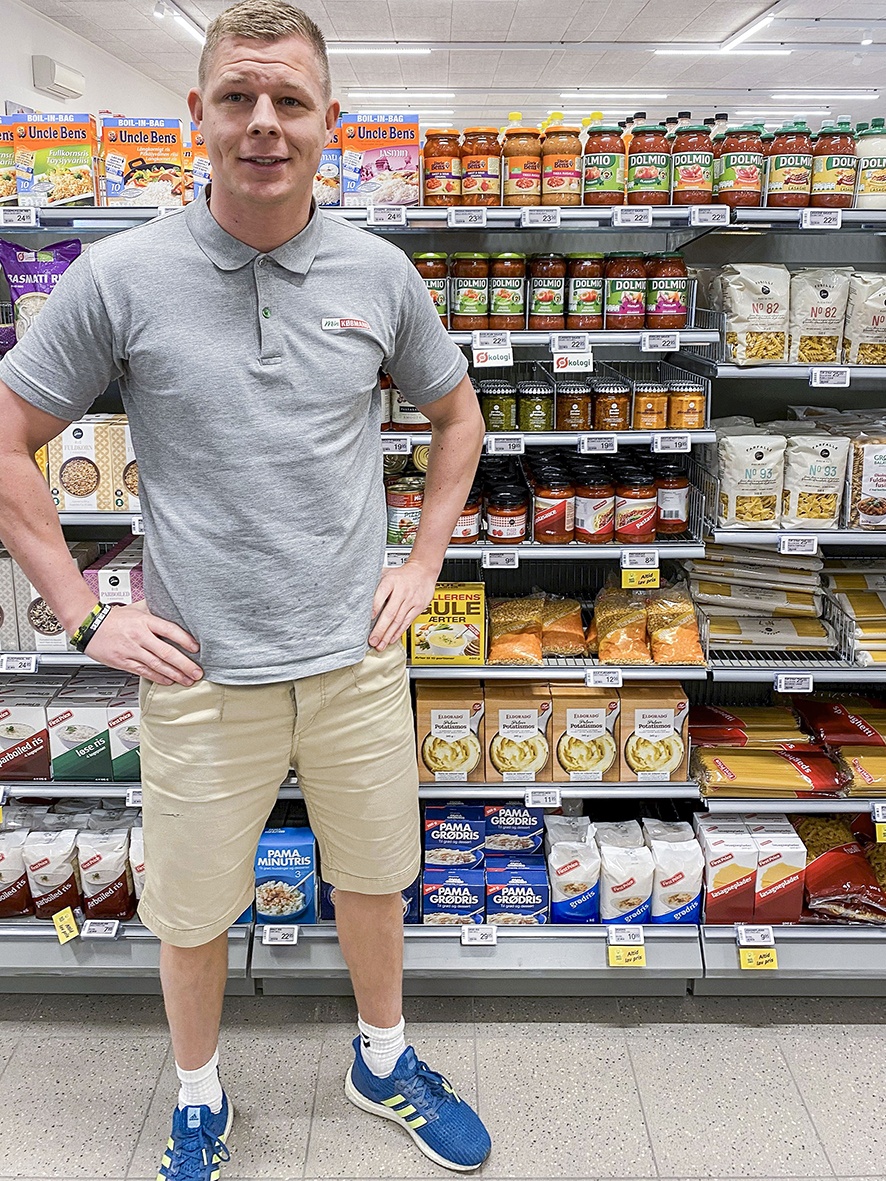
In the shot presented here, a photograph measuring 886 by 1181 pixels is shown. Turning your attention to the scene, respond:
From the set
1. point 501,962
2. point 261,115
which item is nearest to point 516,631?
point 501,962

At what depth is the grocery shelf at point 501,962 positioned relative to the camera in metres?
2.67

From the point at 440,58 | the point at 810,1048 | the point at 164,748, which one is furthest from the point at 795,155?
the point at 440,58

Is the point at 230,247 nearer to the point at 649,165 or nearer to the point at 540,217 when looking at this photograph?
the point at 540,217

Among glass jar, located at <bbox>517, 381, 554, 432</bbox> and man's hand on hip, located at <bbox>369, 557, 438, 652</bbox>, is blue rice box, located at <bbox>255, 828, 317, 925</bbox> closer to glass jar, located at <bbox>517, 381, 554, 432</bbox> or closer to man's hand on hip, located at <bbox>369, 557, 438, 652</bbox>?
man's hand on hip, located at <bbox>369, 557, 438, 652</bbox>

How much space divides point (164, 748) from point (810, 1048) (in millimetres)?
1815

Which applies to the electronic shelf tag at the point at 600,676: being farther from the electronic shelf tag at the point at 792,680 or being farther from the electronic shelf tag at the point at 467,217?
the electronic shelf tag at the point at 467,217

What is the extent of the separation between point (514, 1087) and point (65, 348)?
Answer: 192cm

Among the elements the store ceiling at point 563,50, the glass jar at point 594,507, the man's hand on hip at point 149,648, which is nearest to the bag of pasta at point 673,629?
the glass jar at point 594,507

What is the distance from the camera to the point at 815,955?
2658 mm

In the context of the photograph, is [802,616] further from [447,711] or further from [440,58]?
[440,58]

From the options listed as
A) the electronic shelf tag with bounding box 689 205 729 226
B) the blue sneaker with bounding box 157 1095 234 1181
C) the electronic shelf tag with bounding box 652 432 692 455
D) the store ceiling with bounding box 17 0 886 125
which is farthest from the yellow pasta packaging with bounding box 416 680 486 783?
the store ceiling with bounding box 17 0 886 125

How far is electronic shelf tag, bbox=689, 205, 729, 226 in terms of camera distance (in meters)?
2.39

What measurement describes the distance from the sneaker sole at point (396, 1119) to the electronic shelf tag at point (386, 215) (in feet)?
6.66

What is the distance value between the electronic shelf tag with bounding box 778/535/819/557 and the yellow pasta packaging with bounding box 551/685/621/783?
0.59 m
